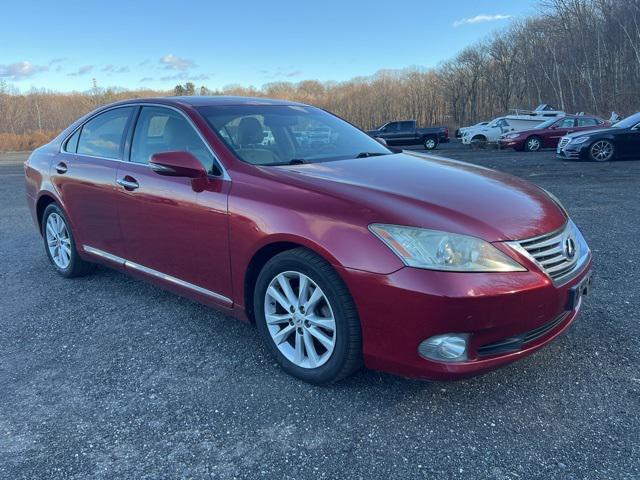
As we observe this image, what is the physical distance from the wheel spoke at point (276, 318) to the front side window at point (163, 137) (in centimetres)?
107

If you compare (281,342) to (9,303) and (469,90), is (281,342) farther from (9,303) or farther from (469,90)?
(469,90)

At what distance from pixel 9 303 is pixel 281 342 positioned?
2.79m

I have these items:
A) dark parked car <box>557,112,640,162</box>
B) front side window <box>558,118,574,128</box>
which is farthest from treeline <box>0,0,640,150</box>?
dark parked car <box>557,112,640,162</box>

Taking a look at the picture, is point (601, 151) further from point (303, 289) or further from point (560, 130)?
point (303, 289)

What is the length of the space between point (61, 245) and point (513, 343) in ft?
14.0

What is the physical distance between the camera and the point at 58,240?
4.88 meters

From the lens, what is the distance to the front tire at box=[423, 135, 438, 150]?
27.6 meters

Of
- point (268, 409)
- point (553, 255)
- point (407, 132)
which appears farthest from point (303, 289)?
point (407, 132)

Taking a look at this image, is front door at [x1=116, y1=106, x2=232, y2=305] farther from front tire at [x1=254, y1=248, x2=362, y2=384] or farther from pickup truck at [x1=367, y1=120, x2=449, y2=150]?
pickup truck at [x1=367, y1=120, x2=449, y2=150]

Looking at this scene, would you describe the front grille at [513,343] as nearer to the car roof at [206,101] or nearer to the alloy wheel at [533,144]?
the car roof at [206,101]

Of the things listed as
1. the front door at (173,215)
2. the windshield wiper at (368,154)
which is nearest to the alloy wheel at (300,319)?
the front door at (173,215)

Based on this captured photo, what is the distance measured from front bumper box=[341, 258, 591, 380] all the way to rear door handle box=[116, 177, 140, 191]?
198cm

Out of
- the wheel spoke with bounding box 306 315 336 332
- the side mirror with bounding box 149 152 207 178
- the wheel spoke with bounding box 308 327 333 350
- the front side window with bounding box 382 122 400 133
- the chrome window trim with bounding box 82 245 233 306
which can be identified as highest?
the front side window with bounding box 382 122 400 133

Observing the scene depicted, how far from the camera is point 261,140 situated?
3.48 metres
